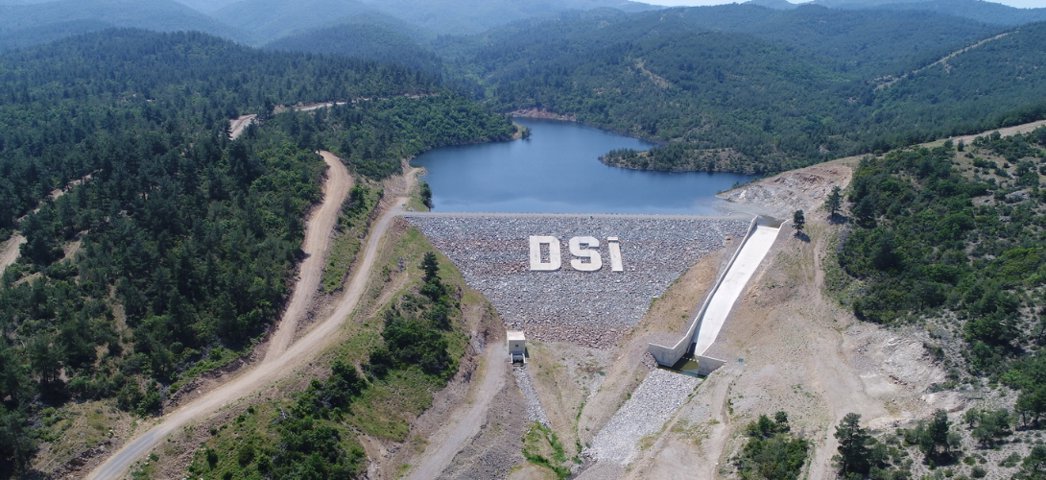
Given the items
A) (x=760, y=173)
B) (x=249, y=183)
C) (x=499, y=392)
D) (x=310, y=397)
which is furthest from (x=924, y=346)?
(x=760, y=173)

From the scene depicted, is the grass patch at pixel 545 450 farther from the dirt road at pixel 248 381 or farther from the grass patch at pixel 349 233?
the grass patch at pixel 349 233

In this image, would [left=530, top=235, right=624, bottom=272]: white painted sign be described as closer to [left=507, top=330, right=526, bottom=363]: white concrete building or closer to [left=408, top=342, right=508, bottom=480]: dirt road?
[left=507, top=330, right=526, bottom=363]: white concrete building

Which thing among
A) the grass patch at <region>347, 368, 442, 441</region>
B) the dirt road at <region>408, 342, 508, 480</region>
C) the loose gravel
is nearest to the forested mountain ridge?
the loose gravel

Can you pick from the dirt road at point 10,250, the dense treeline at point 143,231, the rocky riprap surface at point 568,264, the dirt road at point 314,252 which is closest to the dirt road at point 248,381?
the dirt road at point 314,252

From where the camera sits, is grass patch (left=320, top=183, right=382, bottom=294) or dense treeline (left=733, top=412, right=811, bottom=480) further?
grass patch (left=320, top=183, right=382, bottom=294)

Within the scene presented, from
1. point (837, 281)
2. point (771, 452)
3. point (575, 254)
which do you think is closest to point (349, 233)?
point (575, 254)
